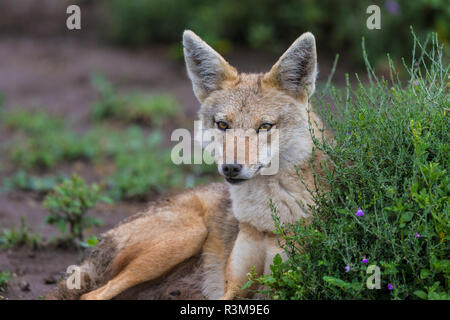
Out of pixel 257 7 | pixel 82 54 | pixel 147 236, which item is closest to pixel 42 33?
pixel 82 54

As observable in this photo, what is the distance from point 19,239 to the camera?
605cm

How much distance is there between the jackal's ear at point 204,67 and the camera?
15.6 ft

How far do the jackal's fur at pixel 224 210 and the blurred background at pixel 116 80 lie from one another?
1021 millimetres

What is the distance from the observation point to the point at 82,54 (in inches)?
521

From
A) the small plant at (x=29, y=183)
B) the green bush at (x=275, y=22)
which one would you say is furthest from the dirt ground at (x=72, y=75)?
the green bush at (x=275, y=22)

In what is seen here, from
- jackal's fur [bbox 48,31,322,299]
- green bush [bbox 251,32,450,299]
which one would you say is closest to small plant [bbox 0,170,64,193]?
jackal's fur [bbox 48,31,322,299]

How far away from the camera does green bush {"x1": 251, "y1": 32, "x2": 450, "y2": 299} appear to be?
11.3ft

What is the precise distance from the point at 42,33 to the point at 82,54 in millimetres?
2032

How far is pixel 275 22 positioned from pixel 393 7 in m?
2.64

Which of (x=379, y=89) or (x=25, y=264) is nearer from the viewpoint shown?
(x=379, y=89)

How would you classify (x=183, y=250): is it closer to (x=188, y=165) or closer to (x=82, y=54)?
(x=188, y=165)

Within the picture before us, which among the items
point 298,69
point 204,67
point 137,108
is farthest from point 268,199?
point 137,108

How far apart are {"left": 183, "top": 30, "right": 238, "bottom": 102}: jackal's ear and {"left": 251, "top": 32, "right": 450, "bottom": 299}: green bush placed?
1110mm

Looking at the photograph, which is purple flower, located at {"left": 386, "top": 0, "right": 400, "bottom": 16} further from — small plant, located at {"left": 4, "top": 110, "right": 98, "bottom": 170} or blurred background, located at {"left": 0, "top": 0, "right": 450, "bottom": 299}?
small plant, located at {"left": 4, "top": 110, "right": 98, "bottom": 170}
